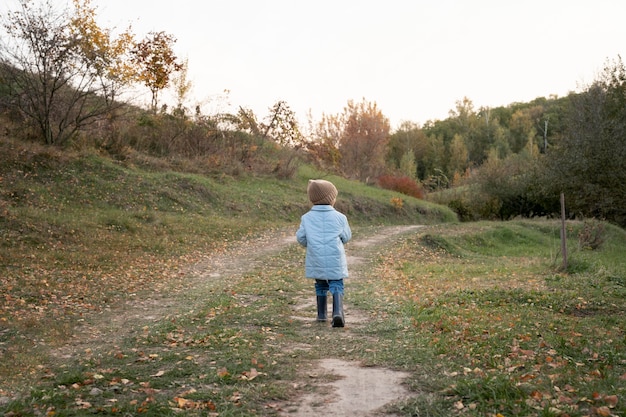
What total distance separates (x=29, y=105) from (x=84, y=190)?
5099 millimetres

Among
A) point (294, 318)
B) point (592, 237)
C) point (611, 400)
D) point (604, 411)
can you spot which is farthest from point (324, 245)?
point (592, 237)

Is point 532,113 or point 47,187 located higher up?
point 532,113

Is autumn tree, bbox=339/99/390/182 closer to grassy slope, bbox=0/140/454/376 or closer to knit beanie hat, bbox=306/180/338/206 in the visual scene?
grassy slope, bbox=0/140/454/376

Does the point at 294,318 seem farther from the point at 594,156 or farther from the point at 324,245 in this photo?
the point at 594,156

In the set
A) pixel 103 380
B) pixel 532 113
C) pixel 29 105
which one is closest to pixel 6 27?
pixel 29 105

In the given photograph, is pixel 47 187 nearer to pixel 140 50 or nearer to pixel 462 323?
pixel 140 50

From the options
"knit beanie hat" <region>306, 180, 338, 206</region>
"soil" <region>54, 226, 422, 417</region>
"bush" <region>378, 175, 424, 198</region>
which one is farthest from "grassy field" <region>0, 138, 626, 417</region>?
"bush" <region>378, 175, 424, 198</region>

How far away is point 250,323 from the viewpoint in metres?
8.86

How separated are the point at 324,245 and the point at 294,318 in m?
1.20

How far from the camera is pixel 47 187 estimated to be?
20984mm

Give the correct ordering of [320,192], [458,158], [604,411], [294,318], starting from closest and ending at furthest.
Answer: [604,411] < [320,192] < [294,318] < [458,158]

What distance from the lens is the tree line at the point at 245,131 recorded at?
925 inches

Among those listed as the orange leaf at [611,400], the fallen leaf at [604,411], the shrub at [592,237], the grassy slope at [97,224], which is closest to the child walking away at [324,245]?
the grassy slope at [97,224]

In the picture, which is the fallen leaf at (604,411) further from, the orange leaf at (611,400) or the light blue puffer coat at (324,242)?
the light blue puffer coat at (324,242)
